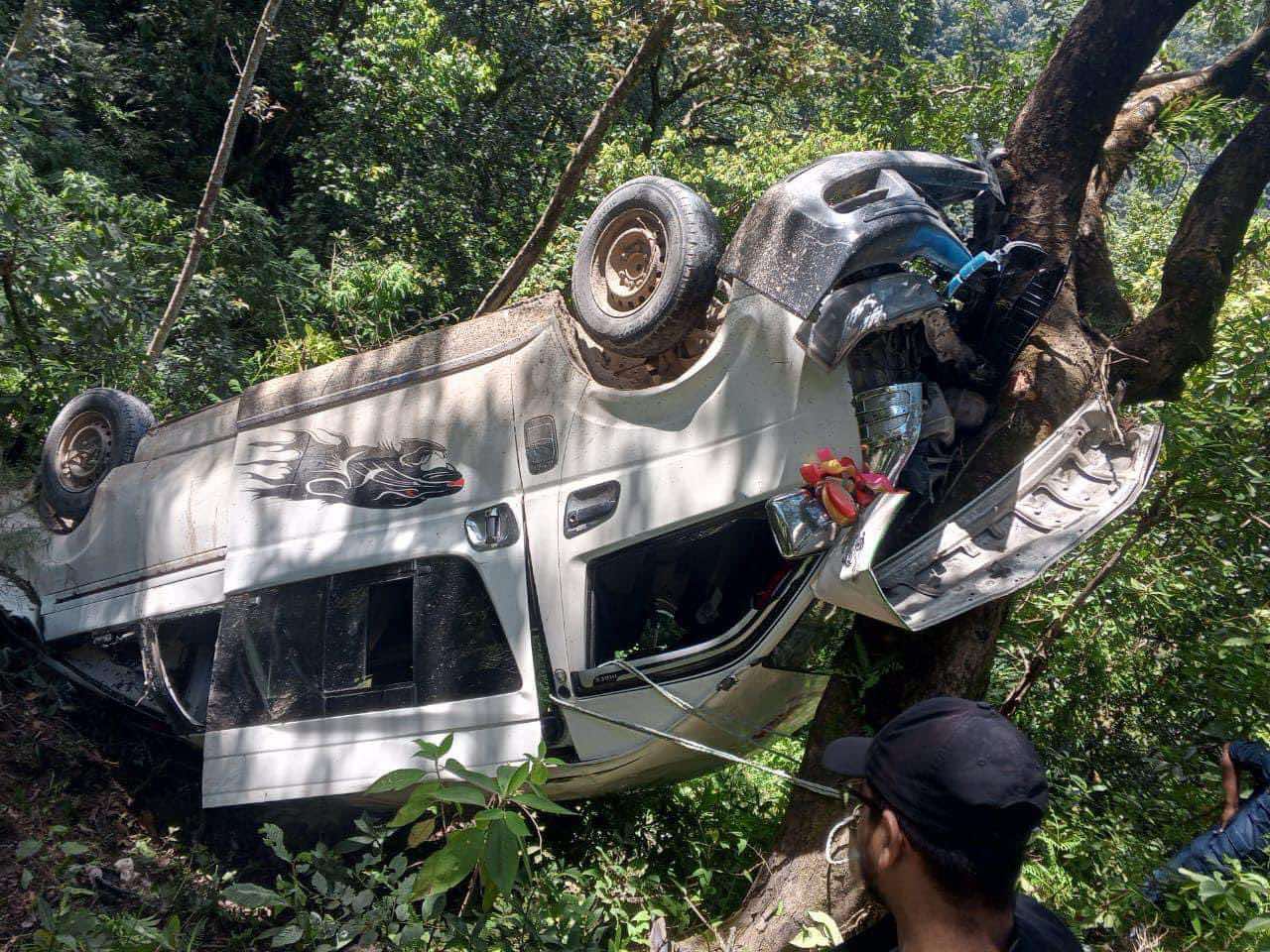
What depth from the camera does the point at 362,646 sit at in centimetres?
434

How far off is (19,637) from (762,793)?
165 inches

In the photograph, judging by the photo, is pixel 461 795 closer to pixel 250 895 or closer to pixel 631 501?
pixel 250 895

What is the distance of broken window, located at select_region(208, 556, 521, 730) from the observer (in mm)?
4043

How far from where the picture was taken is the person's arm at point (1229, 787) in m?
3.89

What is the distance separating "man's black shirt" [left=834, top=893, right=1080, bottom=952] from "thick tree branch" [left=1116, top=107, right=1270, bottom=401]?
303cm

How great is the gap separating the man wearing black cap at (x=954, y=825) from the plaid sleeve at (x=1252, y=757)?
289 centimetres

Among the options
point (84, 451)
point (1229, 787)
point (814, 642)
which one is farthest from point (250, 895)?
point (84, 451)

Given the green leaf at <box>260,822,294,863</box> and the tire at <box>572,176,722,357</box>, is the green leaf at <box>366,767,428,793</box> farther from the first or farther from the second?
the tire at <box>572,176,722,357</box>

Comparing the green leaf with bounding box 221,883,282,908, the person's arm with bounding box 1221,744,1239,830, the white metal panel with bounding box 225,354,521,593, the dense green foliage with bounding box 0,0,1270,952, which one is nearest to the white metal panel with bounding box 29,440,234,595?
the white metal panel with bounding box 225,354,521,593

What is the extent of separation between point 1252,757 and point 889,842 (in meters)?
3.14

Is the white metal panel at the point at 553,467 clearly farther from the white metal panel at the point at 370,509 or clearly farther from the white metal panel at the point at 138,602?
the white metal panel at the point at 138,602

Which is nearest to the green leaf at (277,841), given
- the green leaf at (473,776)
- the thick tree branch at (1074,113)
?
the green leaf at (473,776)

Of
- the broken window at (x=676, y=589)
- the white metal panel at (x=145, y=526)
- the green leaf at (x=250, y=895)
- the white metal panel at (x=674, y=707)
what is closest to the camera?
the green leaf at (x=250, y=895)

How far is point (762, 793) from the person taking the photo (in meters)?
5.27
